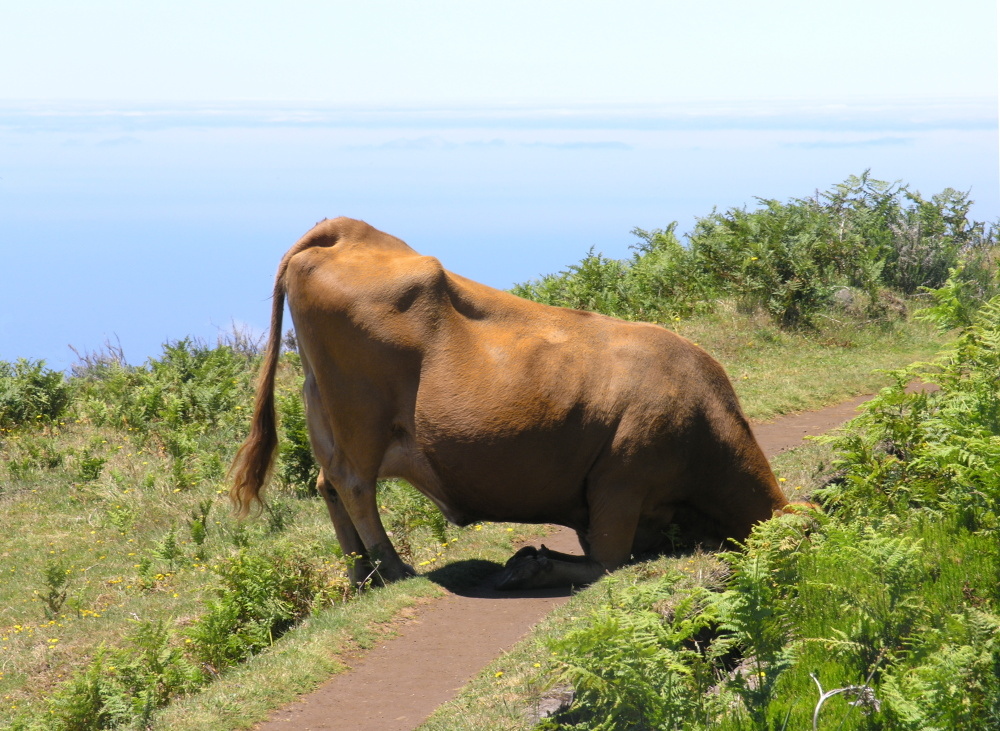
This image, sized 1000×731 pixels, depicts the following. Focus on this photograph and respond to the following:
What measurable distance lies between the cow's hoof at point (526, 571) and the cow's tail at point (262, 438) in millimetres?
2130

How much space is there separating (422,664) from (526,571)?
129 cm

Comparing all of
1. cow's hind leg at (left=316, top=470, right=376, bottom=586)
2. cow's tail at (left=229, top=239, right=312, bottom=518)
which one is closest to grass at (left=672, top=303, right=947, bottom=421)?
cow's hind leg at (left=316, top=470, right=376, bottom=586)

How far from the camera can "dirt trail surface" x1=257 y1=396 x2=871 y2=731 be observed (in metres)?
5.86

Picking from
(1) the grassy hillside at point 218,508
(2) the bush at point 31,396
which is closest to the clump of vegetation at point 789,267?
(1) the grassy hillside at point 218,508

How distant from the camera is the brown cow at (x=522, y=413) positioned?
7.43m

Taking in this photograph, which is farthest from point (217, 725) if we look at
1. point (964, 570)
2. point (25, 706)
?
point (964, 570)

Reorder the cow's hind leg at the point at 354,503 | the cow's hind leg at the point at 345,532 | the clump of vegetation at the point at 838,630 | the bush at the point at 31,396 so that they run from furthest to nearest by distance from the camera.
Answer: the bush at the point at 31,396 < the cow's hind leg at the point at 345,532 < the cow's hind leg at the point at 354,503 < the clump of vegetation at the point at 838,630

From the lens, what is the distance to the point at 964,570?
616 centimetres

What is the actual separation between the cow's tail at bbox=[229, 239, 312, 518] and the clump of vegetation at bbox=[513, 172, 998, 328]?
9.29 metres

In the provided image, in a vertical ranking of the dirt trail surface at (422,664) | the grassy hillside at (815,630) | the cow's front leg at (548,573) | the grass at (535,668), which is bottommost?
the dirt trail surface at (422,664)

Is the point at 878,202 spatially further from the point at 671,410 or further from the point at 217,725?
A: the point at 217,725

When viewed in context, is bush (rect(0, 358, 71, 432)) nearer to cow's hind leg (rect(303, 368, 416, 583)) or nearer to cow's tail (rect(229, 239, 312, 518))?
cow's tail (rect(229, 239, 312, 518))

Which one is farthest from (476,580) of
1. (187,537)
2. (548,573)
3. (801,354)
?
(801,354)

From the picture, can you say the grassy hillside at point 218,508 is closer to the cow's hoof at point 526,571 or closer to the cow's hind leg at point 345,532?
the cow's hind leg at point 345,532
